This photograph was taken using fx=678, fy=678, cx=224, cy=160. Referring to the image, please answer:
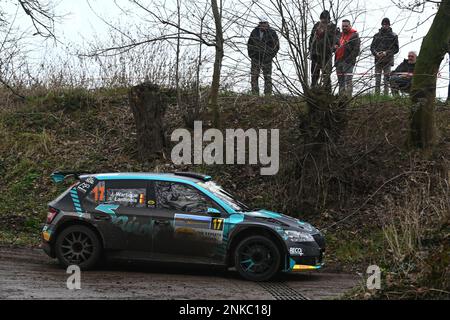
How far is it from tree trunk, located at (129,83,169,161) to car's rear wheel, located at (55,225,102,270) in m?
6.53

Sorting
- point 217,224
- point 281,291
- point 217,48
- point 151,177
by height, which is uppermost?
point 217,48

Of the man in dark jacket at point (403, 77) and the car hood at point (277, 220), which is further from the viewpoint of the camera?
the man in dark jacket at point (403, 77)

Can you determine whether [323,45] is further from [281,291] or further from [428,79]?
[281,291]

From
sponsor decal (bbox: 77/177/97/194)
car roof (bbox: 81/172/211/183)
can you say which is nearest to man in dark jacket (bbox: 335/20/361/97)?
car roof (bbox: 81/172/211/183)

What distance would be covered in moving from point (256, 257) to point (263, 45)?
590 centimetres

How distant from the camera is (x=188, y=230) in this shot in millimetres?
11086

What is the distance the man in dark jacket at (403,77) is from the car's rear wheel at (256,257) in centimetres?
645

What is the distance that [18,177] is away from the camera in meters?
18.0

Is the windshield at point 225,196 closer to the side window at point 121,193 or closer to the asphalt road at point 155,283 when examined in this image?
the side window at point 121,193

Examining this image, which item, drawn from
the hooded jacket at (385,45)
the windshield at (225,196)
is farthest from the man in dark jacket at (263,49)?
the windshield at (225,196)

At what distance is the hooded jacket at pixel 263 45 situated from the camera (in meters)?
15.1

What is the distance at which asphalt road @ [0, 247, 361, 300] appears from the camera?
9289 millimetres

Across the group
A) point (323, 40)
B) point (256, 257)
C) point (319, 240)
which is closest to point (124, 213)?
point (256, 257)
